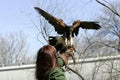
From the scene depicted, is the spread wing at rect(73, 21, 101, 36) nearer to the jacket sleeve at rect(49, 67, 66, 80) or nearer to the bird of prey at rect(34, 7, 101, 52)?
the bird of prey at rect(34, 7, 101, 52)

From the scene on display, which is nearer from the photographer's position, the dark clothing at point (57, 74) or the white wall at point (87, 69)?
the dark clothing at point (57, 74)

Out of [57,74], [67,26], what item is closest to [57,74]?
[57,74]

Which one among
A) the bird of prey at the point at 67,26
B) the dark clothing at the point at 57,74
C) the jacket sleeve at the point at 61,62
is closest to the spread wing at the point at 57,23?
the bird of prey at the point at 67,26

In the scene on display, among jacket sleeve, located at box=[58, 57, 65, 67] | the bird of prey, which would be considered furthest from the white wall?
jacket sleeve, located at box=[58, 57, 65, 67]

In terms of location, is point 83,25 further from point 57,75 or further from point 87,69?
point 87,69

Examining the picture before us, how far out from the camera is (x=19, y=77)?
150 ft

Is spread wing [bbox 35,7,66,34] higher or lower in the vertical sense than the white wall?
higher

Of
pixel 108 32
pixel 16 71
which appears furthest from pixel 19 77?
pixel 108 32

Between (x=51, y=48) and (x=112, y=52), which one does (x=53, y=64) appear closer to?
(x=51, y=48)

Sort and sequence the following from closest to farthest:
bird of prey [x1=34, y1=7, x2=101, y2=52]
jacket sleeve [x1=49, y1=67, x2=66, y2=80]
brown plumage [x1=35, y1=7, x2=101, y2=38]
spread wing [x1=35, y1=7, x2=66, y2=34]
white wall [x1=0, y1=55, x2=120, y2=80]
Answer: jacket sleeve [x1=49, y1=67, x2=66, y2=80] < bird of prey [x1=34, y1=7, x2=101, y2=52] < brown plumage [x1=35, y1=7, x2=101, y2=38] < spread wing [x1=35, y1=7, x2=66, y2=34] < white wall [x1=0, y1=55, x2=120, y2=80]

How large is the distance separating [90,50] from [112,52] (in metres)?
1.34

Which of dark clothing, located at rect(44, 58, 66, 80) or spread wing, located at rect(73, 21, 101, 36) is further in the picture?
spread wing, located at rect(73, 21, 101, 36)

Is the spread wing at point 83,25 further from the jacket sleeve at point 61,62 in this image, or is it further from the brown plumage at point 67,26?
the jacket sleeve at point 61,62

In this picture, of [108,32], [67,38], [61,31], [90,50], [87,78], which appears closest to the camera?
[67,38]
